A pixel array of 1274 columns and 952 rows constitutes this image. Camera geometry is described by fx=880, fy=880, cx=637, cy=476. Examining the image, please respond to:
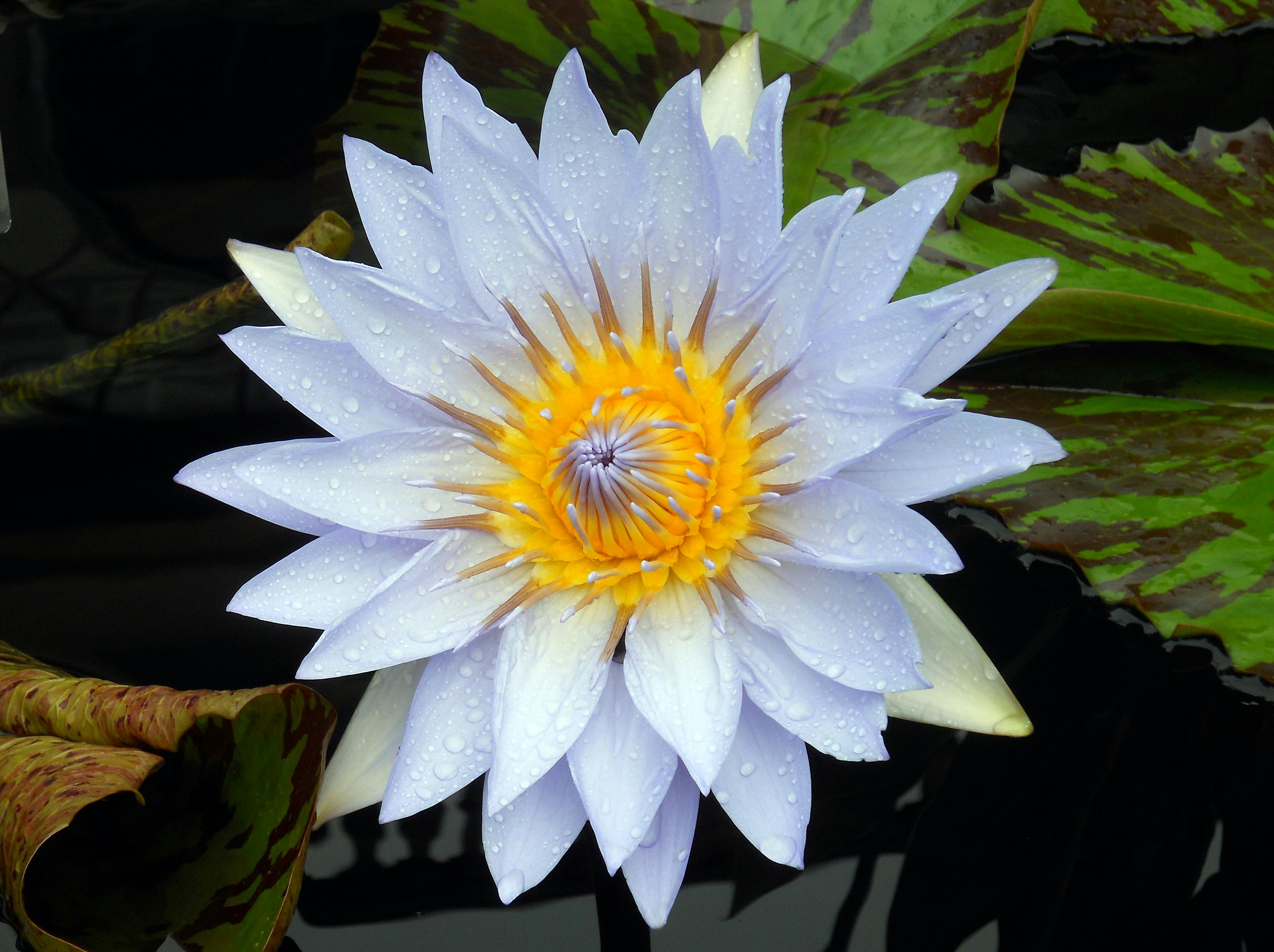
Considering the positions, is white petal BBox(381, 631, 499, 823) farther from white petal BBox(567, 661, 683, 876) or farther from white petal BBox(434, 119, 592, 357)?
white petal BBox(434, 119, 592, 357)

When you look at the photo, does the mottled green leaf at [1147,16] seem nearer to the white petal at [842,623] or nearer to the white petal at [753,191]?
the white petal at [753,191]

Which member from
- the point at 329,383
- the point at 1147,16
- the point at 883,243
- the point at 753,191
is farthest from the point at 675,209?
the point at 1147,16

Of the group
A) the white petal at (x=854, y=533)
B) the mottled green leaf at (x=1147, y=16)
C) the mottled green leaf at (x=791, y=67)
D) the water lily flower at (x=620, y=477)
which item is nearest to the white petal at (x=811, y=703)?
the water lily flower at (x=620, y=477)

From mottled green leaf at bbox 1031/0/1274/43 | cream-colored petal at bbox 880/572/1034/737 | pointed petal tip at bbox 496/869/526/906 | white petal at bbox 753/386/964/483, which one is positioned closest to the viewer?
white petal at bbox 753/386/964/483

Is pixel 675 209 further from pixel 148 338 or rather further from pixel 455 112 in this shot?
pixel 148 338

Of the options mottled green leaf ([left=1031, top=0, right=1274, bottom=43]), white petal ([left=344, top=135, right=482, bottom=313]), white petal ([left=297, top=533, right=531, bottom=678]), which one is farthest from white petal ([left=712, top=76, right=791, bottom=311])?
mottled green leaf ([left=1031, top=0, right=1274, bottom=43])

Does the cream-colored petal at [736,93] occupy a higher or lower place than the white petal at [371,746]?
higher
